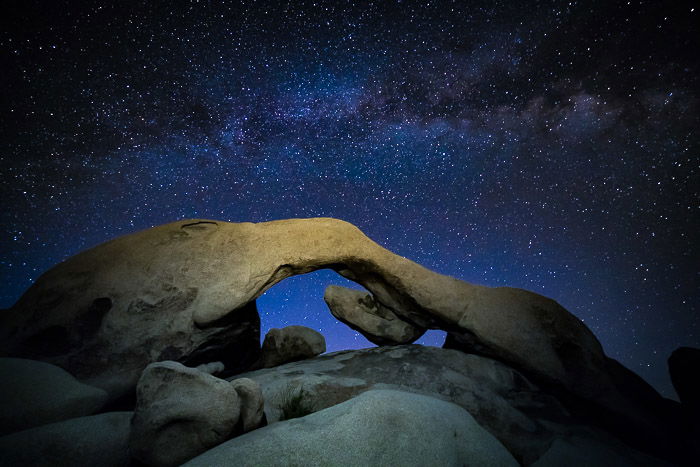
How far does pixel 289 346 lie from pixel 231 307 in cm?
222

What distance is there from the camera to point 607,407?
619 cm

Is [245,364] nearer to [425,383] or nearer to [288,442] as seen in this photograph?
[425,383]

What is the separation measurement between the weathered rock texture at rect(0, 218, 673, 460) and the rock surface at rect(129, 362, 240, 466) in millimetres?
2738

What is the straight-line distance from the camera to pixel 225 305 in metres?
6.57

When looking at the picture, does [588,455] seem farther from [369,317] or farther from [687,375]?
[369,317]

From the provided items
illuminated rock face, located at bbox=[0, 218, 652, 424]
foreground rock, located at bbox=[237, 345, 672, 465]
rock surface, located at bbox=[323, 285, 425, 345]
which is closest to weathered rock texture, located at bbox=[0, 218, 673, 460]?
illuminated rock face, located at bbox=[0, 218, 652, 424]

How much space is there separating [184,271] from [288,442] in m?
4.97

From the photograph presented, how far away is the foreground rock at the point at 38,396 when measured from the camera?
3.89 meters

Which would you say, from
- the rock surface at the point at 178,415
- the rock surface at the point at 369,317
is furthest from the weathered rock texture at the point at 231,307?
the rock surface at the point at 178,415

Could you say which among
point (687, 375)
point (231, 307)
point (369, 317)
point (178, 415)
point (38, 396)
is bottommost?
point (38, 396)

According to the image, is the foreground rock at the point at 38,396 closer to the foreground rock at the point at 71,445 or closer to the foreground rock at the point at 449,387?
the foreground rock at the point at 71,445

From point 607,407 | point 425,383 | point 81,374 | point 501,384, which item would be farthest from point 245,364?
point 607,407

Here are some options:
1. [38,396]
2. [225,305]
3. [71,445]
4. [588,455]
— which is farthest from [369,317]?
[38,396]

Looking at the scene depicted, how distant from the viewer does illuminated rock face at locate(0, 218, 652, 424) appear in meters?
5.93
